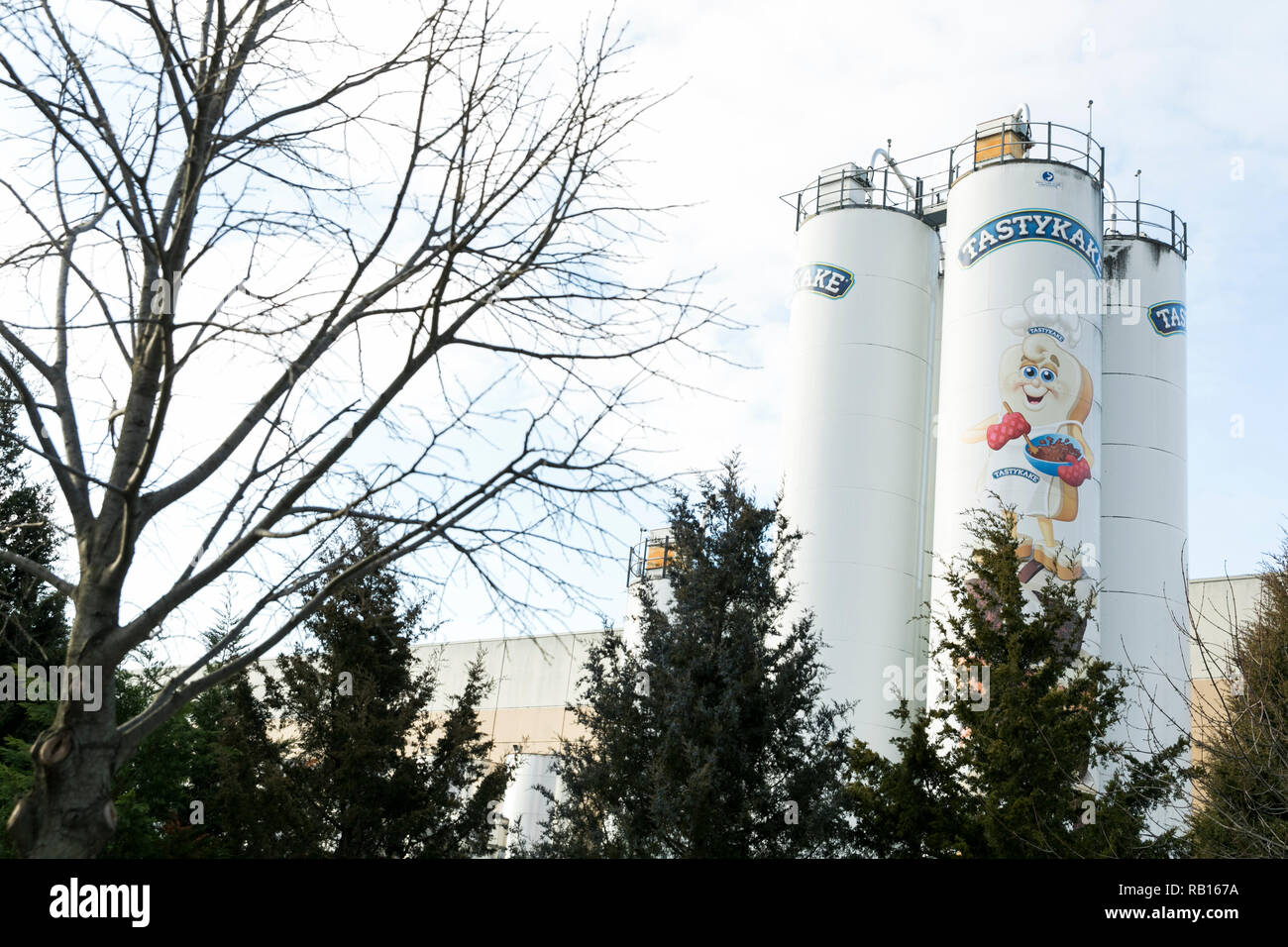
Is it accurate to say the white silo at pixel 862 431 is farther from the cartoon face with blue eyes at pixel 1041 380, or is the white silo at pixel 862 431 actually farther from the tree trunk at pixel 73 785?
the tree trunk at pixel 73 785

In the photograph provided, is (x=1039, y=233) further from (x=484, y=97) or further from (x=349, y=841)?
(x=484, y=97)

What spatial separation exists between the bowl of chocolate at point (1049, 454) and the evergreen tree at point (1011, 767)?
7.63m

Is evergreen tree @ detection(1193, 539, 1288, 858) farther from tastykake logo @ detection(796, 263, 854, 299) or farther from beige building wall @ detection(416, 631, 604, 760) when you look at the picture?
beige building wall @ detection(416, 631, 604, 760)

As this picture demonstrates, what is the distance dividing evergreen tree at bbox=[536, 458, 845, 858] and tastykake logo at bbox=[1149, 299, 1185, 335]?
16.7m

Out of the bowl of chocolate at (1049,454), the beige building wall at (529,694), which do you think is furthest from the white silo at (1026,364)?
the beige building wall at (529,694)

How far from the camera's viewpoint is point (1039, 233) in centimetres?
2441

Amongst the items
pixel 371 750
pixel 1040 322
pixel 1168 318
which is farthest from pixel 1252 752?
pixel 1168 318

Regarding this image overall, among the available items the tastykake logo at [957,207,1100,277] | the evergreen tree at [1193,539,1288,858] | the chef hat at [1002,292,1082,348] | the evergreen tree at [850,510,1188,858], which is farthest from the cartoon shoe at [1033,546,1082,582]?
the evergreen tree at [850,510,1188,858]

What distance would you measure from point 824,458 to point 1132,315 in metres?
8.45

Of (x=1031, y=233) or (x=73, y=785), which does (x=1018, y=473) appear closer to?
(x=1031, y=233)

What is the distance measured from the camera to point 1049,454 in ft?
75.3

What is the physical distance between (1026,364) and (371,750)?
51.7ft

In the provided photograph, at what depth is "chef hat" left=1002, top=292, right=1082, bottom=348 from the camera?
23688mm
